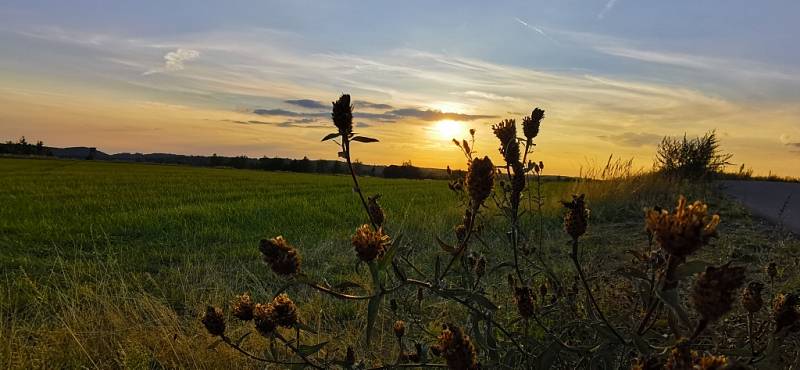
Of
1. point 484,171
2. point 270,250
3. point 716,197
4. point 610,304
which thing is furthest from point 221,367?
point 716,197

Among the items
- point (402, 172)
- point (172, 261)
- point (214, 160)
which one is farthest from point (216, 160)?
point (172, 261)

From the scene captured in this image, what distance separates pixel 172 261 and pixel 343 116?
615cm

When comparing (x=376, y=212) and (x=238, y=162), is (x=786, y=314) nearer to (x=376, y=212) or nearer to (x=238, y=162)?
(x=376, y=212)

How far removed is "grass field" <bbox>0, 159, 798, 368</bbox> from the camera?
3.18m

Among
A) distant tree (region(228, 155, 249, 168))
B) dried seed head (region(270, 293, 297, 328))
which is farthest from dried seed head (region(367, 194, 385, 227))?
distant tree (region(228, 155, 249, 168))

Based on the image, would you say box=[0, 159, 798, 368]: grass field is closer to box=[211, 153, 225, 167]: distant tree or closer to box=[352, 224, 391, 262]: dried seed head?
box=[352, 224, 391, 262]: dried seed head

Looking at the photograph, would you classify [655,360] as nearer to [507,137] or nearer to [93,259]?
[507,137]

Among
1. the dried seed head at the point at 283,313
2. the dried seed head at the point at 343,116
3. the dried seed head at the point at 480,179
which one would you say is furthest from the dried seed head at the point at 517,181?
the dried seed head at the point at 283,313

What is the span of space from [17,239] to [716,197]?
12591 millimetres

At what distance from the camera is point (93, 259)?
23.1 feet

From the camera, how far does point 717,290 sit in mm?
861

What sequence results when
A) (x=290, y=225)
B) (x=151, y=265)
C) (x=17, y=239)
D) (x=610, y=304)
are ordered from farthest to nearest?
1. (x=290, y=225)
2. (x=17, y=239)
3. (x=151, y=265)
4. (x=610, y=304)

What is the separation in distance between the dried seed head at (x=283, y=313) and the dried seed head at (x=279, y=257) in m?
0.38

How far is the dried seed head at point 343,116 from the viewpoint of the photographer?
1500mm
